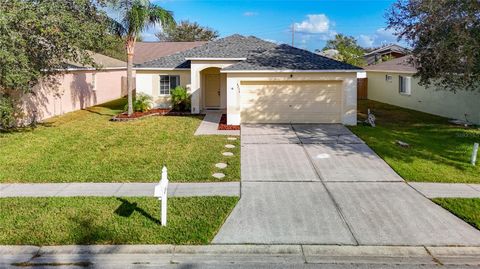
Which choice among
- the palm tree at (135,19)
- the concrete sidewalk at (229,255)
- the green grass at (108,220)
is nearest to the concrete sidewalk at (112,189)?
the green grass at (108,220)

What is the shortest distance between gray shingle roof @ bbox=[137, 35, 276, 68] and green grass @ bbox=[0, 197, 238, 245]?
14.8 metres

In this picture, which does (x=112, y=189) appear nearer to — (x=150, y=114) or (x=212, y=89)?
(x=150, y=114)

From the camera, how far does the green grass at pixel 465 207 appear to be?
687 cm

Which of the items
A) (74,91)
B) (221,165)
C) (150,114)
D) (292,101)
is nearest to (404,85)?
(292,101)

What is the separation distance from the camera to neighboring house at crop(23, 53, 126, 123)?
17.5m

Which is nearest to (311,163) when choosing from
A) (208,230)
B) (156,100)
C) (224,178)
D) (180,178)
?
(224,178)

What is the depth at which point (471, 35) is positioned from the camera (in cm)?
1207

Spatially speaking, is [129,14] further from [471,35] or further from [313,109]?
[471,35]

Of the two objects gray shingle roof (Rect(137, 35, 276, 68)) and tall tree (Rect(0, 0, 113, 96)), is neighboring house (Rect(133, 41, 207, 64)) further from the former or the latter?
tall tree (Rect(0, 0, 113, 96))

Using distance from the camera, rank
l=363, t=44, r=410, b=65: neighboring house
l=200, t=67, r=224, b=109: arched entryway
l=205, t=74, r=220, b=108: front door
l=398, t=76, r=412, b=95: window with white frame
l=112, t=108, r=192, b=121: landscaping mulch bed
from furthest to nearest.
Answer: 1. l=363, t=44, r=410, b=65: neighboring house
2. l=398, t=76, r=412, b=95: window with white frame
3. l=205, t=74, r=220, b=108: front door
4. l=200, t=67, r=224, b=109: arched entryway
5. l=112, t=108, r=192, b=121: landscaping mulch bed

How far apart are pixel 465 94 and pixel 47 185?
18526 millimetres

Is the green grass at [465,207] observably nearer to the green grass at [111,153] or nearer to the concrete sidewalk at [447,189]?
the concrete sidewalk at [447,189]

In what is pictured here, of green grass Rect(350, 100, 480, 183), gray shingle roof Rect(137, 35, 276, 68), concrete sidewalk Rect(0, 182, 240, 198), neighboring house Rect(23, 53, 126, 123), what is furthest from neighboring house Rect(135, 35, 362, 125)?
concrete sidewalk Rect(0, 182, 240, 198)

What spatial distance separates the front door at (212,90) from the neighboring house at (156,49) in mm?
17246
